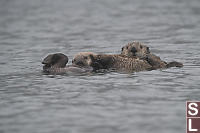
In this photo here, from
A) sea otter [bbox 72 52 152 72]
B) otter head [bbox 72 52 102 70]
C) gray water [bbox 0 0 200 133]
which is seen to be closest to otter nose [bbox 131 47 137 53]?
sea otter [bbox 72 52 152 72]

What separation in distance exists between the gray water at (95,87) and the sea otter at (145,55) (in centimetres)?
25

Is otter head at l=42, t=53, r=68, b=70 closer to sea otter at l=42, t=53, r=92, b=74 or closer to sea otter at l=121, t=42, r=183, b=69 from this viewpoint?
sea otter at l=42, t=53, r=92, b=74

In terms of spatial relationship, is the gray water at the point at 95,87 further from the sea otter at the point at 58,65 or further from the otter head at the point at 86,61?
the otter head at the point at 86,61

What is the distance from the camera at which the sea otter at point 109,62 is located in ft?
31.4

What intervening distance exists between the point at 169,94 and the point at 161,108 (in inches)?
32.2

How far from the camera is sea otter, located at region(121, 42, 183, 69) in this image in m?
9.88

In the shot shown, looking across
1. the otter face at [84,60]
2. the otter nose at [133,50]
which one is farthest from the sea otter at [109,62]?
the otter nose at [133,50]

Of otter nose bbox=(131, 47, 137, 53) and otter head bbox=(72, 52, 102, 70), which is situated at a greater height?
otter nose bbox=(131, 47, 137, 53)

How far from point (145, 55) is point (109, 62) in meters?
0.91

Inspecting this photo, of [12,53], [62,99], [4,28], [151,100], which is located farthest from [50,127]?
[4,28]

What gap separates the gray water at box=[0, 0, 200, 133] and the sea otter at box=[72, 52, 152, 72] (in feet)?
1.11

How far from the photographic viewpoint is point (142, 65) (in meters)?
9.80

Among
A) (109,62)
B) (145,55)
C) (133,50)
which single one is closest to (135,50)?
(133,50)

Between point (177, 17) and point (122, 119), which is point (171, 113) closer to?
point (122, 119)
